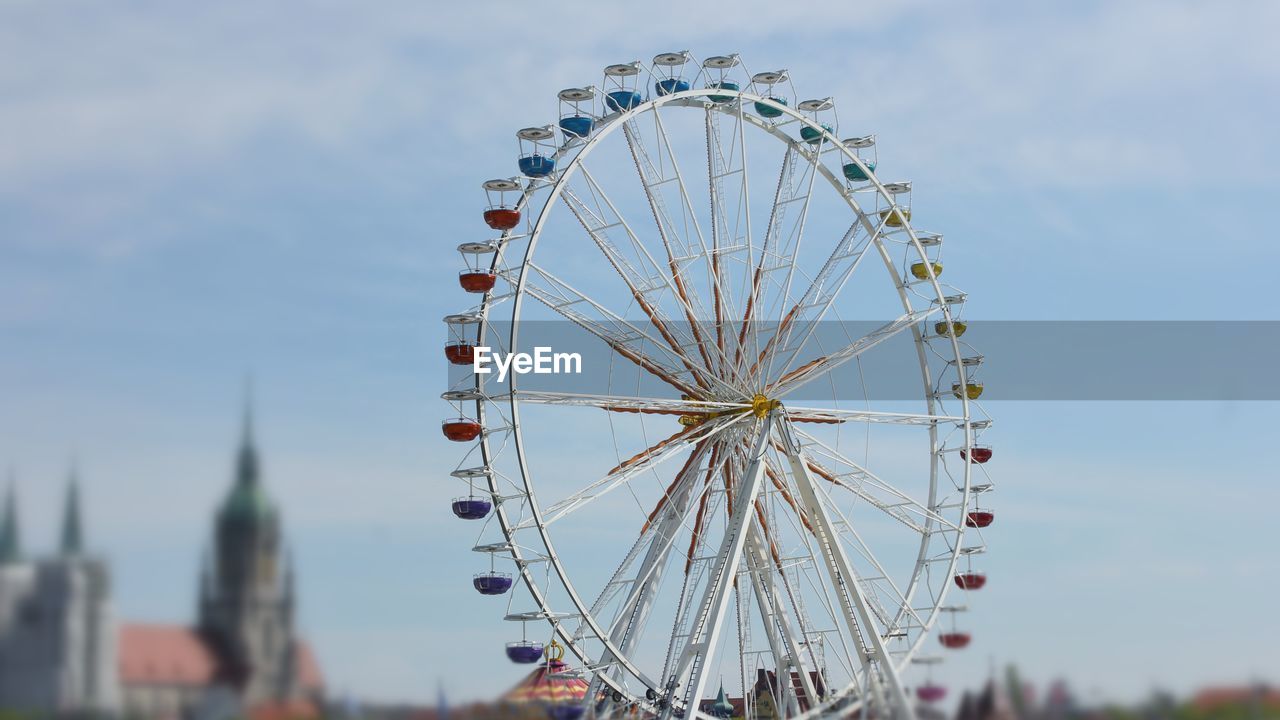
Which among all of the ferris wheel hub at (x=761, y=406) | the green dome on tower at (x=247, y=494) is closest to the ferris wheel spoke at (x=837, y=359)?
the ferris wheel hub at (x=761, y=406)

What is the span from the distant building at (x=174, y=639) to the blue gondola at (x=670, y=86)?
17.4 m

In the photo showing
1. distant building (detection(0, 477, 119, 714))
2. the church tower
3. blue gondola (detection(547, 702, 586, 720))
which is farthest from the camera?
blue gondola (detection(547, 702, 586, 720))

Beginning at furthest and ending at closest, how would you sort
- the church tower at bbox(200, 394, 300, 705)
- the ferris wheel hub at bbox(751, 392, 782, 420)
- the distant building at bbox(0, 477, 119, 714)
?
the ferris wheel hub at bbox(751, 392, 782, 420)
the church tower at bbox(200, 394, 300, 705)
the distant building at bbox(0, 477, 119, 714)

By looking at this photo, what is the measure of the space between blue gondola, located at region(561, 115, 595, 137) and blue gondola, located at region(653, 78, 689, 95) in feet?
7.35

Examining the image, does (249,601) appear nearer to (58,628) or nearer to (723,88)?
(58,628)

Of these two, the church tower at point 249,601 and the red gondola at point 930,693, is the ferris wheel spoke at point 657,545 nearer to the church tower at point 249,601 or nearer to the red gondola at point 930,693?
the red gondola at point 930,693

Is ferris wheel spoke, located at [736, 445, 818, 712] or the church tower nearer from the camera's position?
the church tower

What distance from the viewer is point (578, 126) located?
123 feet

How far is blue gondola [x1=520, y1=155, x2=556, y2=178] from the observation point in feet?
121

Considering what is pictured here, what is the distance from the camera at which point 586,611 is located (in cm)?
3528

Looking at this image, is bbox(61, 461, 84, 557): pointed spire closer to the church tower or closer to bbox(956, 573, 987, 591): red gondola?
the church tower

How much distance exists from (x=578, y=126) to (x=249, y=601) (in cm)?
1819

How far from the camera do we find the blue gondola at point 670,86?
39188mm

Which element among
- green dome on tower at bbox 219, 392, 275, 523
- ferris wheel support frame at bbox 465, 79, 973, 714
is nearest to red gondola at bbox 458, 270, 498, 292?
ferris wheel support frame at bbox 465, 79, 973, 714
